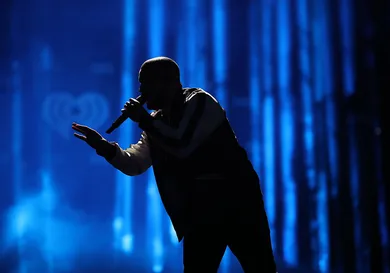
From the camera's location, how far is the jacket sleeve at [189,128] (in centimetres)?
135

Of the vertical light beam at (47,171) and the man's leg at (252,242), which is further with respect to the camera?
the vertical light beam at (47,171)

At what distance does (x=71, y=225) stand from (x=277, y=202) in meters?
1.27

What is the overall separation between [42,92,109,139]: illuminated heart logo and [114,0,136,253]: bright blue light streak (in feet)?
0.44

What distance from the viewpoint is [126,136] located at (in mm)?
3121

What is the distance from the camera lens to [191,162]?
140cm

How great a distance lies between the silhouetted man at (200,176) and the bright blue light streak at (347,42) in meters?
1.98

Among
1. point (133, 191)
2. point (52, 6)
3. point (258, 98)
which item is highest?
point (52, 6)

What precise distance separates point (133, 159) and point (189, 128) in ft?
0.81

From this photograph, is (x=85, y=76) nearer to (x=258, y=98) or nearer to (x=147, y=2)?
(x=147, y=2)

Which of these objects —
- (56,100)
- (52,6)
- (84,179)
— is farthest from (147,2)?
(84,179)

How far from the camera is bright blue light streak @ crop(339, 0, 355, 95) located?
3.22 meters

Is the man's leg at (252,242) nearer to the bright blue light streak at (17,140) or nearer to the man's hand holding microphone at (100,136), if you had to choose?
the man's hand holding microphone at (100,136)

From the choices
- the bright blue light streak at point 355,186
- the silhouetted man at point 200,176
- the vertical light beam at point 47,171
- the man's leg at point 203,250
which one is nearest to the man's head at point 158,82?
the silhouetted man at point 200,176

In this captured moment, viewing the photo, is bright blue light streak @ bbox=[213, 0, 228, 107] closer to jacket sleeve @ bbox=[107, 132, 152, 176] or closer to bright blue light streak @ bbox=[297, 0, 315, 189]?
bright blue light streak @ bbox=[297, 0, 315, 189]
